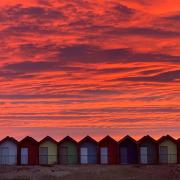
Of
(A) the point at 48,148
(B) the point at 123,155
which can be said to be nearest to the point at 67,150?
(A) the point at 48,148

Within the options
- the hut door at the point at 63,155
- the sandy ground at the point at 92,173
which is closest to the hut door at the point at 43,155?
the hut door at the point at 63,155

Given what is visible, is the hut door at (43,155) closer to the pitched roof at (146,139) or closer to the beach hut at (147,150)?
the beach hut at (147,150)

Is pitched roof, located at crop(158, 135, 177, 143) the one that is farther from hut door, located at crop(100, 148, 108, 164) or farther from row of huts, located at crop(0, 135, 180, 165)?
hut door, located at crop(100, 148, 108, 164)

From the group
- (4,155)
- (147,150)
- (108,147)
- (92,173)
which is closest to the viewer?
(92,173)

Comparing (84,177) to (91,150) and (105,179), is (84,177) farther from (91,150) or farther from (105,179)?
(91,150)

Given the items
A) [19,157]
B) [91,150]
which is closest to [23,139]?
[19,157]

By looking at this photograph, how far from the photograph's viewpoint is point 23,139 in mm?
86688

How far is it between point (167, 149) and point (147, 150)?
2974 millimetres

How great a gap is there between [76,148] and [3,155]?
35.3 ft

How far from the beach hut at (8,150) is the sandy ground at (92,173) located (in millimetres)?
7836

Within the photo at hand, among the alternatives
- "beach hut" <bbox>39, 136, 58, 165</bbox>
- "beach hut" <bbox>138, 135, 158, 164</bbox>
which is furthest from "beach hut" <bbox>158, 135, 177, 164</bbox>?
"beach hut" <bbox>39, 136, 58, 165</bbox>

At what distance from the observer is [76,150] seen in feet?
284

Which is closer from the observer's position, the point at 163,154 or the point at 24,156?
the point at 24,156

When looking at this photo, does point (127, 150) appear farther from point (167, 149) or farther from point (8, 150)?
point (8, 150)
